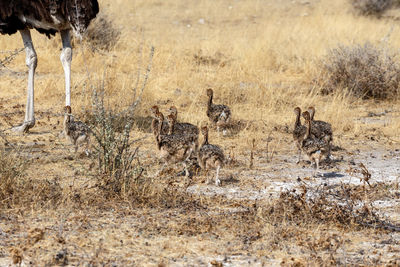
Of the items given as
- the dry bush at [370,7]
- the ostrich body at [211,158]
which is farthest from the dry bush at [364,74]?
the dry bush at [370,7]

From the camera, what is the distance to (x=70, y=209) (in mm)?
5359

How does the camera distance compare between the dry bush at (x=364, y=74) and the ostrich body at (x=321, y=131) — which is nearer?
the ostrich body at (x=321, y=131)

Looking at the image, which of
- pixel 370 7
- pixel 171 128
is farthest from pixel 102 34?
pixel 370 7

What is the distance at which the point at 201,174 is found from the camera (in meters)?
6.95

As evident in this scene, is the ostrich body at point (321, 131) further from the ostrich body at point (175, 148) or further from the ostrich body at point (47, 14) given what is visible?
the ostrich body at point (47, 14)

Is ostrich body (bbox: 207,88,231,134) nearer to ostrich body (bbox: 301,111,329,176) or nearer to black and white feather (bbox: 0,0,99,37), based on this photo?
ostrich body (bbox: 301,111,329,176)

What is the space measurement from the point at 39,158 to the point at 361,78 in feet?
18.9

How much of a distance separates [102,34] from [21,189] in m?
8.44

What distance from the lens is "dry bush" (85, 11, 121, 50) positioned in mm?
13603

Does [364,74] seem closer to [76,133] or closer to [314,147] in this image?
[314,147]

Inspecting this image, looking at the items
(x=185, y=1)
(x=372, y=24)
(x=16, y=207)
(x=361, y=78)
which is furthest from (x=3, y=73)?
(x=185, y=1)

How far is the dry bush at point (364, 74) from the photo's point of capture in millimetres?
11102

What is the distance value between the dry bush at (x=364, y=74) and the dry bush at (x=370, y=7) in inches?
355

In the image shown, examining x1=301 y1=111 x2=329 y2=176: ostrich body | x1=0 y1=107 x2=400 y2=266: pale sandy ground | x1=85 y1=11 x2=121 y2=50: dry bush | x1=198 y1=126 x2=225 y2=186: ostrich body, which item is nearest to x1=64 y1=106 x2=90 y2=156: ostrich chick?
x1=0 y1=107 x2=400 y2=266: pale sandy ground
